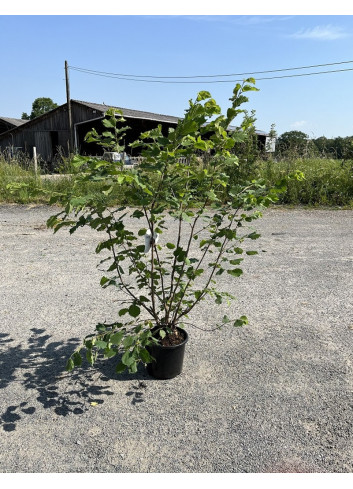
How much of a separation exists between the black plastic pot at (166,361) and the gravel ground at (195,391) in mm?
47

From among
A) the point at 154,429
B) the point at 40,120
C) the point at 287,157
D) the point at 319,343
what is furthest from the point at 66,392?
the point at 40,120

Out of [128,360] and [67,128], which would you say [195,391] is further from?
[67,128]

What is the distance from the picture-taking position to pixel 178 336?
247 centimetres

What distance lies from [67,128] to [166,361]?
27.1 metres

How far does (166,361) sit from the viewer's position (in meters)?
2.32

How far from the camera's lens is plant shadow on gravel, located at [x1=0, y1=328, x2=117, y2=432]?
6.86 ft

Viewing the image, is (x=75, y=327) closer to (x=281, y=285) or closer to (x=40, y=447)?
(x=40, y=447)

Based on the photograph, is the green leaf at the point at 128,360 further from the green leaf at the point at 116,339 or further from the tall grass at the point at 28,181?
the tall grass at the point at 28,181

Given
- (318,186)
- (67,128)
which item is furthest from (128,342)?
(67,128)

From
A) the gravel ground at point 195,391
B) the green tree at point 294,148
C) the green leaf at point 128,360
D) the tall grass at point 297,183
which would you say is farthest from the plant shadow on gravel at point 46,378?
the green tree at point 294,148

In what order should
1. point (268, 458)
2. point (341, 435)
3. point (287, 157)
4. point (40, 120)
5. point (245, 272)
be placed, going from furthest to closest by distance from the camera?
point (40, 120)
point (287, 157)
point (245, 272)
point (341, 435)
point (268, 458)

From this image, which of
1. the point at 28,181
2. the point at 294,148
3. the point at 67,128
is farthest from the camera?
the point at 67,128

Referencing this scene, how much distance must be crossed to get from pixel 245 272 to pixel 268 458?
266 cm

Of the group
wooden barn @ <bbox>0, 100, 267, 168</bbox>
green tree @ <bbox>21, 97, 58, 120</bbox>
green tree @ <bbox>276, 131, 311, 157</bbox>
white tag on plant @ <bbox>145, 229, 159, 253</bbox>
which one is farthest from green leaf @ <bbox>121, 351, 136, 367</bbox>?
green tree @ <bbox>21, 97, 58, 120</bbox>
